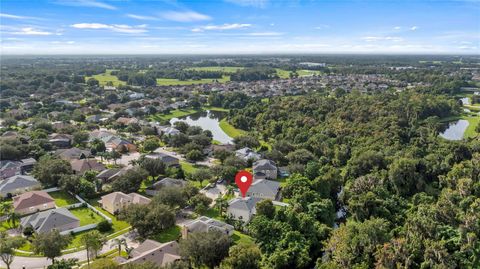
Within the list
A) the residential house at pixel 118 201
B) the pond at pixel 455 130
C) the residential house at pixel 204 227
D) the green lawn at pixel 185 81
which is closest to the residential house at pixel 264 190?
the residential house at pixel 204 227

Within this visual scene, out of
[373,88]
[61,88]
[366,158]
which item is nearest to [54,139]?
[366,158]

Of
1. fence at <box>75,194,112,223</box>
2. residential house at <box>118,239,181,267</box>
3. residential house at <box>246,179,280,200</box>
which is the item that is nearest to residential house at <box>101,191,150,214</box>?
fence at <box>75,194,112,223</box>

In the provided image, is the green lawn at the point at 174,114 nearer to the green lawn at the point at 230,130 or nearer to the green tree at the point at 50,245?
the green lawn at the point at 230,130

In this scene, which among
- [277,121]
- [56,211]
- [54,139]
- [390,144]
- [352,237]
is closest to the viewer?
[352,237]

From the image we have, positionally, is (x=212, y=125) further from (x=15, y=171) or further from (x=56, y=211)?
(x=56, y=211)

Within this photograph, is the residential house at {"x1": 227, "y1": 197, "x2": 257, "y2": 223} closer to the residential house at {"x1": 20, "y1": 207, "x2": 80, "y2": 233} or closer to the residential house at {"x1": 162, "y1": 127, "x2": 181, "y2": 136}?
the residential house at {"x1": 20, "y1": 207, "x2": 80, "y2": 233}

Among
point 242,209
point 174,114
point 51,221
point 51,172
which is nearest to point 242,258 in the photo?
point 242,209

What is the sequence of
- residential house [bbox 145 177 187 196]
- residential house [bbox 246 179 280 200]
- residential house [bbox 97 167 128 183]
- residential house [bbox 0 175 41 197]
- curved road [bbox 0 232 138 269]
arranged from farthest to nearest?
residential house [bbox 97 167 128 183] < residential house [bbox 145 177 187 196] < residential house [bbox 0 175 41 197] < residential house [bbox 246 179 280 200] < curved road [bbox 0 232 138 269]
